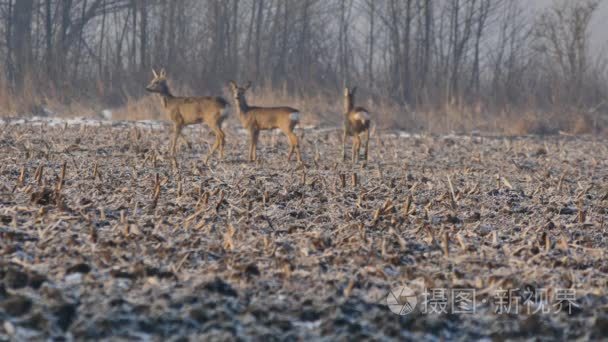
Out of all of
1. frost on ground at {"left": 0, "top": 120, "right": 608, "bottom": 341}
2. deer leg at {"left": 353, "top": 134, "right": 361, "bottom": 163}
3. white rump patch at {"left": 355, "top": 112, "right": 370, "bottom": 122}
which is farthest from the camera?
white rump patch at {"left": 355, "top": 112, "right": 370, "bottom": 122}

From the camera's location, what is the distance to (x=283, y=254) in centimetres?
528

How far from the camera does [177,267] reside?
15.8 ft

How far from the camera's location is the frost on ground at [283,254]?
412 centimetres

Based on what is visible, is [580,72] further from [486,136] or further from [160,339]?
[160,339]

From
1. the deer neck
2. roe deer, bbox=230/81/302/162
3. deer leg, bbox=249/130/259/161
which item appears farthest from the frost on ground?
the deer neck

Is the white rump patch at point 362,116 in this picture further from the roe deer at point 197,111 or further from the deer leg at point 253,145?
the roe deer at point 197,111

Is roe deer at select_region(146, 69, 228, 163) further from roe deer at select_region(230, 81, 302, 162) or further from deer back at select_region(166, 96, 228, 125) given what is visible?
roe deer at select_region(230, 81, 302, 162)

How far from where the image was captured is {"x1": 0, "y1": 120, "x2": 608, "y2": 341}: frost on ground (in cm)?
412

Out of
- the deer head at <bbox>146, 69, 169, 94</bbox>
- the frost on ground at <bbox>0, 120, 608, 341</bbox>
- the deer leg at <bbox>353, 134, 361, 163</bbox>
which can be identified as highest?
the deer head at <bbox>146, 69, 169, 94</bbox>

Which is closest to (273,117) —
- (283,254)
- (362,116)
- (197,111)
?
(197,111)

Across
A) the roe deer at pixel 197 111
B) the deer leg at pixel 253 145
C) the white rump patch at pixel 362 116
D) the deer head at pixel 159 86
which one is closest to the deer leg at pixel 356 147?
the white rump patch at pixel 362 116

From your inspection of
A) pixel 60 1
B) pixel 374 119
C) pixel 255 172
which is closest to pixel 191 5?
pixel 60 1

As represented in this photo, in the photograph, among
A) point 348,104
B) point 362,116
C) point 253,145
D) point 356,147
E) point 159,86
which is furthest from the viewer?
point 159,86

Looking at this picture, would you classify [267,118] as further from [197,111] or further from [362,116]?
[362,116]
